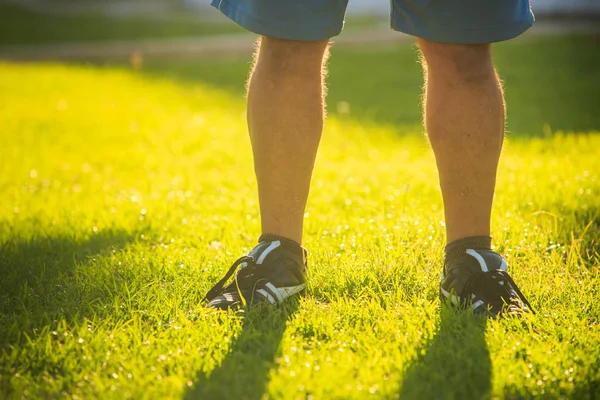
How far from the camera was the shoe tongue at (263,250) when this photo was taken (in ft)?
6.54

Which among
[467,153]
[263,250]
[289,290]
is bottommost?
[289,290]

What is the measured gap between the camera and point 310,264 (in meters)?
2.27

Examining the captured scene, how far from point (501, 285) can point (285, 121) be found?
0.79m

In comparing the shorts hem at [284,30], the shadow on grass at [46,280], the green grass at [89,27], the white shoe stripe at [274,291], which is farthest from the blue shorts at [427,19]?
the green grass at [89,27]

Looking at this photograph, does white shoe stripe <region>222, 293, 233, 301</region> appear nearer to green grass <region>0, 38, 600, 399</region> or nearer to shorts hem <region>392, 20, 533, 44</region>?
green grass <region>0, 38, 600, 399</region>

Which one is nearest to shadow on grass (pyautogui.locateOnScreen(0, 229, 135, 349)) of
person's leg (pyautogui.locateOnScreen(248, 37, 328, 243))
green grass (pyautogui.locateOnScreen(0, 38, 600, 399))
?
green grass (pyautogui.locateOnScreen(0, 38, 600, 399))

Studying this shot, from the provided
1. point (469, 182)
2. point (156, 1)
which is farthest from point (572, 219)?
point (156, 1)

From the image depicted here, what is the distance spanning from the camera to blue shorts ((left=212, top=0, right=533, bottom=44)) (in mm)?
1860

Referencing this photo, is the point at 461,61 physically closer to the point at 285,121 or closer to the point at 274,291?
the point at 285,121

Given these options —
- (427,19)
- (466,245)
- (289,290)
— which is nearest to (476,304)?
(466,245)

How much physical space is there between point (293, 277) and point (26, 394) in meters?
0.81

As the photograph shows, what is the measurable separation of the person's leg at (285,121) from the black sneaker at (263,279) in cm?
7

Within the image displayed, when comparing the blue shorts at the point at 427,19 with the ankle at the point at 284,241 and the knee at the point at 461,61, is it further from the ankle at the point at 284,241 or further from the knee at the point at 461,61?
the ankle at the point at 284,241

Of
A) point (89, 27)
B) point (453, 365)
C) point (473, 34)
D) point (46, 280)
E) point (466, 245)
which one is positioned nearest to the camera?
point (453, 365)
